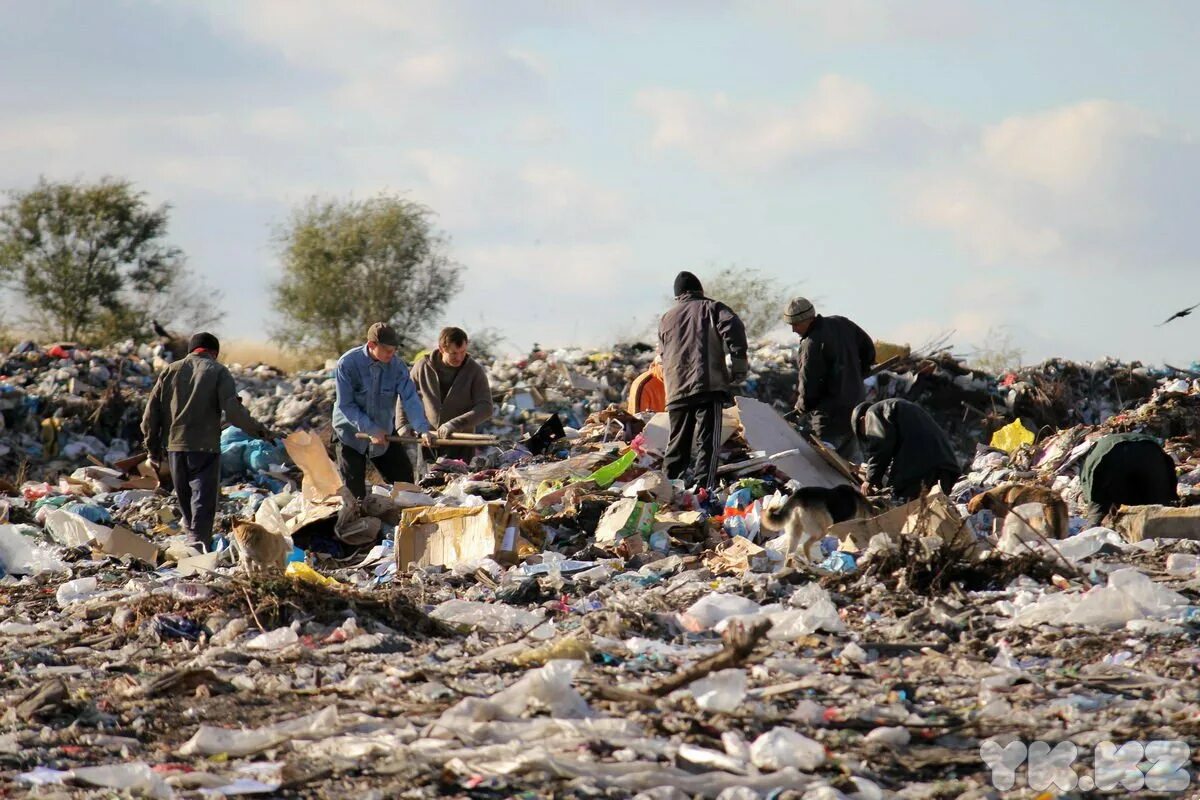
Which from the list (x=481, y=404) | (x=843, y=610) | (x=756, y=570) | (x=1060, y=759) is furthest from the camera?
(x=481, y=404)

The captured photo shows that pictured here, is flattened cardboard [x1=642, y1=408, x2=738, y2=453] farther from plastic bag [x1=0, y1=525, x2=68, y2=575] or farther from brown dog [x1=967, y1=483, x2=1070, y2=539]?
plastic bag [x1=0, y1=525, x2=68, y2=575]

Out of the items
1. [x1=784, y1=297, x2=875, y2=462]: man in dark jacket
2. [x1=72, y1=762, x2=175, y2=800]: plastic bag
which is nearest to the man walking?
[x1=784, y1=297, x2=875, y2=462]: man in dark jacket

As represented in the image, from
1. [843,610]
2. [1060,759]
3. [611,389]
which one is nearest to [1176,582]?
[843,610]

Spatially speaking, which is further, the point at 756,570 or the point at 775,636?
the point at 756,570

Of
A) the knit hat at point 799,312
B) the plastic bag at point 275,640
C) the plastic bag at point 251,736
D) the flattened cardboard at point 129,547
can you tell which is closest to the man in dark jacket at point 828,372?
the knit hat at point 799,312

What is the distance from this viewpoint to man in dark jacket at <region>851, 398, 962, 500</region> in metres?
8.33

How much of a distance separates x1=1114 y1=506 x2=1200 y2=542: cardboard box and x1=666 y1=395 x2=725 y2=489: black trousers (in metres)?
2.75

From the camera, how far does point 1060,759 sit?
12.5 feet

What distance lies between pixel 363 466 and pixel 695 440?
85.4 inches

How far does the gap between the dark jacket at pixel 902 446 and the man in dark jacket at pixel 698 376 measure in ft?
Answer: 3.56

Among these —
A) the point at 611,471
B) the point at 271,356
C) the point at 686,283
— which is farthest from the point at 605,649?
the point at 271,356

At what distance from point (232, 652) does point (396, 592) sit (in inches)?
56.0

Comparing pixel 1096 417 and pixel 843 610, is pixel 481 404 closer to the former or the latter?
pixel 843 610

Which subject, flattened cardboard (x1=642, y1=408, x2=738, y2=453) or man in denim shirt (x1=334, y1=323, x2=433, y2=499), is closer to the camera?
man in denim shirt (x1=334, y1=323, x2=433, y2=499)
